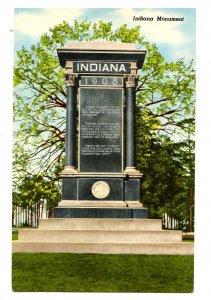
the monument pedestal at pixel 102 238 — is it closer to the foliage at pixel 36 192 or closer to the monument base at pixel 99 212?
the monument base at pixel 99 212

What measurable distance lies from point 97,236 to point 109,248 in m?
0.49

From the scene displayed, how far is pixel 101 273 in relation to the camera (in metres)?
14.8

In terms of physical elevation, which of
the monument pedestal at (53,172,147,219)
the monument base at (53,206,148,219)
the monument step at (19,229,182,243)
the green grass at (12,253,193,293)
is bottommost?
the green grass at (12,253,193,293)

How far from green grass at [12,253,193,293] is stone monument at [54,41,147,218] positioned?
2.16 meters

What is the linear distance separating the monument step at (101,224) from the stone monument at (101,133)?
Result: 1.37 ft

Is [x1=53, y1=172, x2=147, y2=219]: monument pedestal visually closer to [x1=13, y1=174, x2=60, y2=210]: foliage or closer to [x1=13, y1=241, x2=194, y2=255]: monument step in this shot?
[x1=13, y1=241, x2=194, y2=255]: monument step

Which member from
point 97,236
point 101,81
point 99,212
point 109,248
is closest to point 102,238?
point 97,236

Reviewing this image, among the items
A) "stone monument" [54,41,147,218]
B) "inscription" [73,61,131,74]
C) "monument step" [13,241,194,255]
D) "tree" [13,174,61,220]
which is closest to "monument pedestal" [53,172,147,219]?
"stone monument" [54,41,147,218]

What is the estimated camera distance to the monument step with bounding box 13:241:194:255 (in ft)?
53.1

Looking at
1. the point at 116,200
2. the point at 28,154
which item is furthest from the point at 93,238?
the point at 28,154

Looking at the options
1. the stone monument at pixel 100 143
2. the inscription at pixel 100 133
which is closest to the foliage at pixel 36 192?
the stone monument at pixel 100 143

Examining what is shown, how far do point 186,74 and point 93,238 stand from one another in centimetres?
679

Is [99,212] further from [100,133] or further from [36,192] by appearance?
[36,192]

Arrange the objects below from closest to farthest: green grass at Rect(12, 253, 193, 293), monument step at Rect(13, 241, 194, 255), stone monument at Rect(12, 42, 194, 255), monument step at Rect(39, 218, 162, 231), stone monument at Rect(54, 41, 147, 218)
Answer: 1. green grass at Rect(12, 253, 193, 293)
2. monument step at Rect(13, 241, 194, 255)
3. monument step at Rect(39, 218, 162, 231)
4. stone monument at Rect(12, 42, 194, 255)
5. stone monument at Rect(54, 41, 147, 218)
